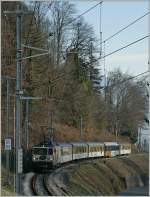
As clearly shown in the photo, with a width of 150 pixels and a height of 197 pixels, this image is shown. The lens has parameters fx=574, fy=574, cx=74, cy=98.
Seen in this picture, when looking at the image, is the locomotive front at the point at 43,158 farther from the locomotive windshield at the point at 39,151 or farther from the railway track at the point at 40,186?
the railway track at the point at 40,186

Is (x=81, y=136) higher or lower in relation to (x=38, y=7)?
lower

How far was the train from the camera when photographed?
41.1 metres

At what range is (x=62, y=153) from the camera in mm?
44281

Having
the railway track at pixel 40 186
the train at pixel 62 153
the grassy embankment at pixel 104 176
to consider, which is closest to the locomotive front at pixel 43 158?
the train at pixel 62 153

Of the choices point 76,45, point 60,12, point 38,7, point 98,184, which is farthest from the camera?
point 76,45

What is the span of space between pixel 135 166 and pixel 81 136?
6502 mm

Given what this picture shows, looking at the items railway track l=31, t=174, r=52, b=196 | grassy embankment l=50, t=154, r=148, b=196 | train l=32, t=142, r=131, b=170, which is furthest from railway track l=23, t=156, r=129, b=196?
train l=32, t=142, r=131, b=170

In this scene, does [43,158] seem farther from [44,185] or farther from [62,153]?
[44,185]

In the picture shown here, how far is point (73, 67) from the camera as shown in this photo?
59250 millimetres

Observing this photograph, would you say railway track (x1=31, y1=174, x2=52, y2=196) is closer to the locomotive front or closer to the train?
the locomotive front

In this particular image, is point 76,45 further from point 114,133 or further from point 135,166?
point 114,133

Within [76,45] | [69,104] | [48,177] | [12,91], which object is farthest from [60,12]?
[48,177]

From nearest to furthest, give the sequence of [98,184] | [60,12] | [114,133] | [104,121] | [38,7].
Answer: [98,184] → [38,7] → [60,12] → [104,121] → [114,133]

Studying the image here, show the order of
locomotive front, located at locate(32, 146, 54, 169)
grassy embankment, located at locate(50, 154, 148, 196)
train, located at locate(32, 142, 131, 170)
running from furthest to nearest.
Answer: train, located at locate(32, 142, 131, 170), locomotive front, located at locate(32, 146, 54, 169), grassy embankment, located at locate(50, 154, 148, 196)
